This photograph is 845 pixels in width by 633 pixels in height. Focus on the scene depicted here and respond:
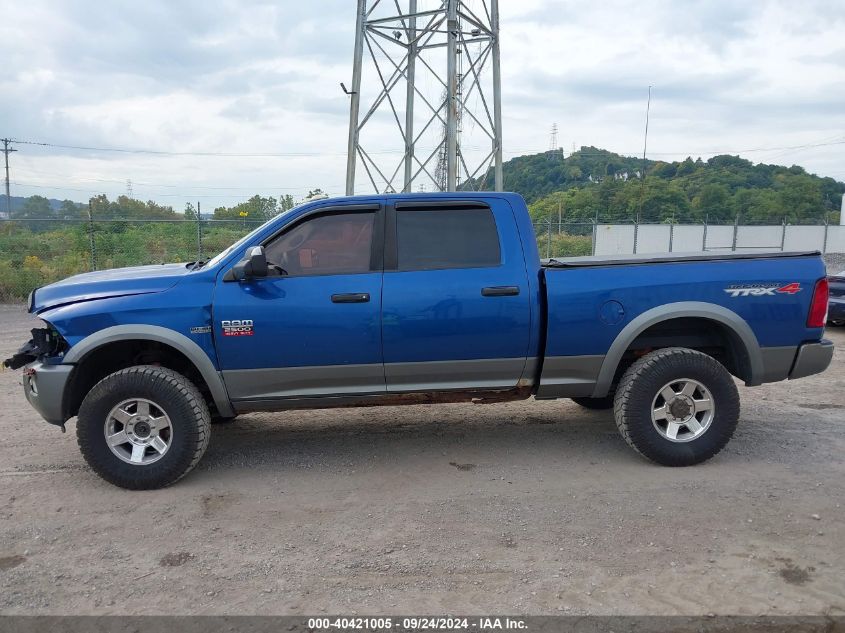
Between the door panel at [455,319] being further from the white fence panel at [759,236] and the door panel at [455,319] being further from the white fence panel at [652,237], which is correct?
the white fence panel at [759,236]

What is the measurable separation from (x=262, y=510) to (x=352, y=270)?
1.71m

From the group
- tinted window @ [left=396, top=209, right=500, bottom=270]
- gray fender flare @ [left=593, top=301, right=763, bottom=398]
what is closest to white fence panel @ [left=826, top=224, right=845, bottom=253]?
gray fender flare @ [left=593, top=301, right=763, bottom=398]

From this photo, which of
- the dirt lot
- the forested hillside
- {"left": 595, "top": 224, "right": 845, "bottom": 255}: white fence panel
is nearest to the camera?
the dirt lot

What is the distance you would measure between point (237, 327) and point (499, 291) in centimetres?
182

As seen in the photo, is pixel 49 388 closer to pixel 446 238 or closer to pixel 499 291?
pixel 446 238

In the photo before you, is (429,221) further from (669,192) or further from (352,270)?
(669,192)

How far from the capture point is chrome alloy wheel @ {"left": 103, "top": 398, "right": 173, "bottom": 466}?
4434mm

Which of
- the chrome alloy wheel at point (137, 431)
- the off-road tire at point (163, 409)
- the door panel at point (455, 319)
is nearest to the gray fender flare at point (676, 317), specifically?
the door panel at point (455, 319)

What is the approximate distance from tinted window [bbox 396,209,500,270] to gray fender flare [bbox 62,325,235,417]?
152 centimetres

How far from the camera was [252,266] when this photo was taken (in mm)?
4344

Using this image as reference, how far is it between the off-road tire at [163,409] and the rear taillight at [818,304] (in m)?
4.37

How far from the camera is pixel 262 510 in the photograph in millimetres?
4141

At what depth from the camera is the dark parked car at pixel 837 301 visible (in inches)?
415

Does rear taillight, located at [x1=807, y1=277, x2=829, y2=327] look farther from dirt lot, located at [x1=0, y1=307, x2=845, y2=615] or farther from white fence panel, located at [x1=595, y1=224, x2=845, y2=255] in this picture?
white fence panel, located at [x1=595, y1=224, x2=845, y2=255]
